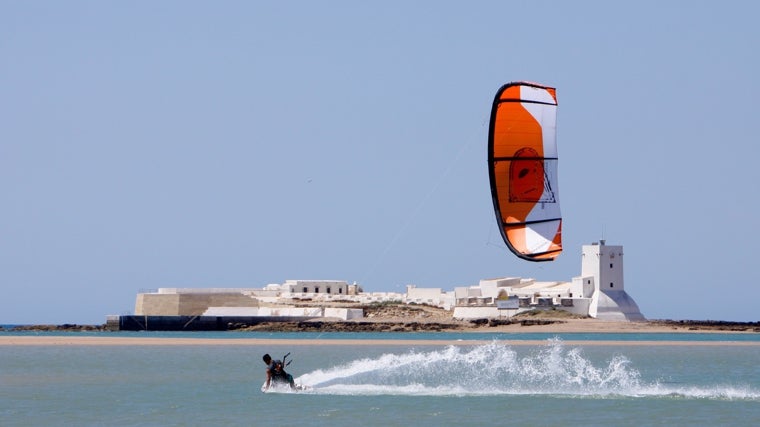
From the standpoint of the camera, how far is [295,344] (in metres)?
64.6

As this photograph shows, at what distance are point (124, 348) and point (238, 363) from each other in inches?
588

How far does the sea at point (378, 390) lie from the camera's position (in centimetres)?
2770

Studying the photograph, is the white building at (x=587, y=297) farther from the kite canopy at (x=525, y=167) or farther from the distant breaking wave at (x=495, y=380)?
the kite canopy at (x=525, y=167)

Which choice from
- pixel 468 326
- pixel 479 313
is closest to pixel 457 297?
pixel 479 313

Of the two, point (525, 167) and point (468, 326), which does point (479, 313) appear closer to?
point (468, 326)

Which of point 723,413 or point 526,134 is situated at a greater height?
point 526,134

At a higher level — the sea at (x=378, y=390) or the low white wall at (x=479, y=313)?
the low white wall at (x=479, y=313)

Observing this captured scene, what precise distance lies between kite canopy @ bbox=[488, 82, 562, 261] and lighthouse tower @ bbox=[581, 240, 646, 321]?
62.6 m

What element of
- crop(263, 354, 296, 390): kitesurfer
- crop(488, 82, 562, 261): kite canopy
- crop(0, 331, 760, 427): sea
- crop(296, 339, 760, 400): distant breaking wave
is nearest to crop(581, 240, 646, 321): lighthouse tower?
crop(0, 331, 760, 427): sea

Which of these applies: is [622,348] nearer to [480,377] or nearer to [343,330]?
[480,377]

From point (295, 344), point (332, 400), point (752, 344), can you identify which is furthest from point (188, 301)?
point (332, 400)

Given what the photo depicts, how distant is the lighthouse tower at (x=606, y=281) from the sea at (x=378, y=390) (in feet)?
108

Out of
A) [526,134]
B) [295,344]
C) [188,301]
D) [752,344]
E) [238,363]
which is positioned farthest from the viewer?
[188,301]

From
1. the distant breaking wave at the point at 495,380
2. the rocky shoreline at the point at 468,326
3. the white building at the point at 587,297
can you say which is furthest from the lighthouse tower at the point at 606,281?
the distant breaking wave at the point at 495,380
